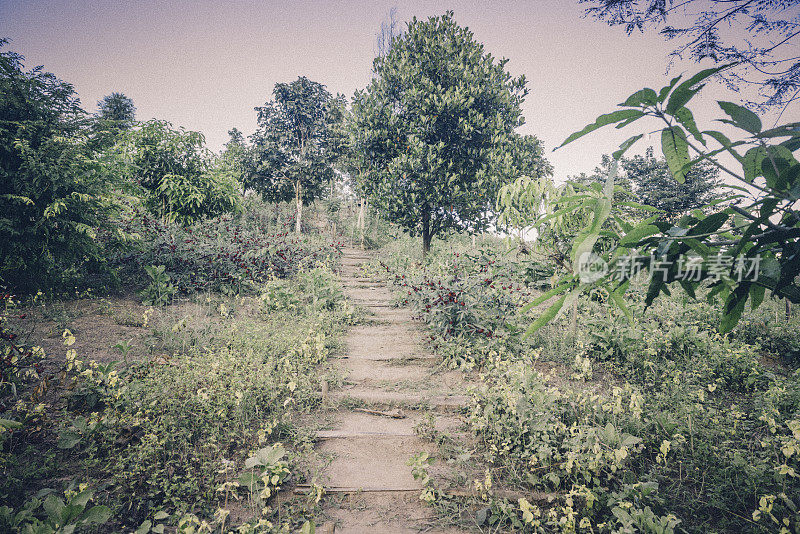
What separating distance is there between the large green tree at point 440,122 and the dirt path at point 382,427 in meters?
4.00

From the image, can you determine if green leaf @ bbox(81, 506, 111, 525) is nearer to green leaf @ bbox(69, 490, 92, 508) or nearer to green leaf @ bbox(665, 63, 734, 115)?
green leaf @ bbox(69, 490, 92, 508)

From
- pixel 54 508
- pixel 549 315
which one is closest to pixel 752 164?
pixel 549 315

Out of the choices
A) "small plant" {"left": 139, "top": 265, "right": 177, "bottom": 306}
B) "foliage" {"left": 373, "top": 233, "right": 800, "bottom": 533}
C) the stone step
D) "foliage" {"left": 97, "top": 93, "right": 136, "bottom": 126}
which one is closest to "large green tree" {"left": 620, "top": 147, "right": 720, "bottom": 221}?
"foliage" {"left": 373, "top": 233, "right": 800, "bottom": 533}

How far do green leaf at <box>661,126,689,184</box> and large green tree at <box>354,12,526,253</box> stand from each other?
732 centimetres

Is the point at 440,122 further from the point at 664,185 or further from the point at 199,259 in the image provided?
the point at 664,185

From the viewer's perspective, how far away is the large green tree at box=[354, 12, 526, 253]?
805cm

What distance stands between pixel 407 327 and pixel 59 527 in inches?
176

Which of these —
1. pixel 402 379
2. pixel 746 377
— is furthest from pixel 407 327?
pixel 746 377

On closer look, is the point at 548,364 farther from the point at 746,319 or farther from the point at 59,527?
the point at 59,527

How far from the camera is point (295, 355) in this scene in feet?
14.5

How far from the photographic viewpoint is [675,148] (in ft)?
3.00

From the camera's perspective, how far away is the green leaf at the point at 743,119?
811mm

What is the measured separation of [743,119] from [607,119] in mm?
304

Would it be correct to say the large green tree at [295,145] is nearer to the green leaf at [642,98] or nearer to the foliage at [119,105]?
the green leaf at [642,98]
